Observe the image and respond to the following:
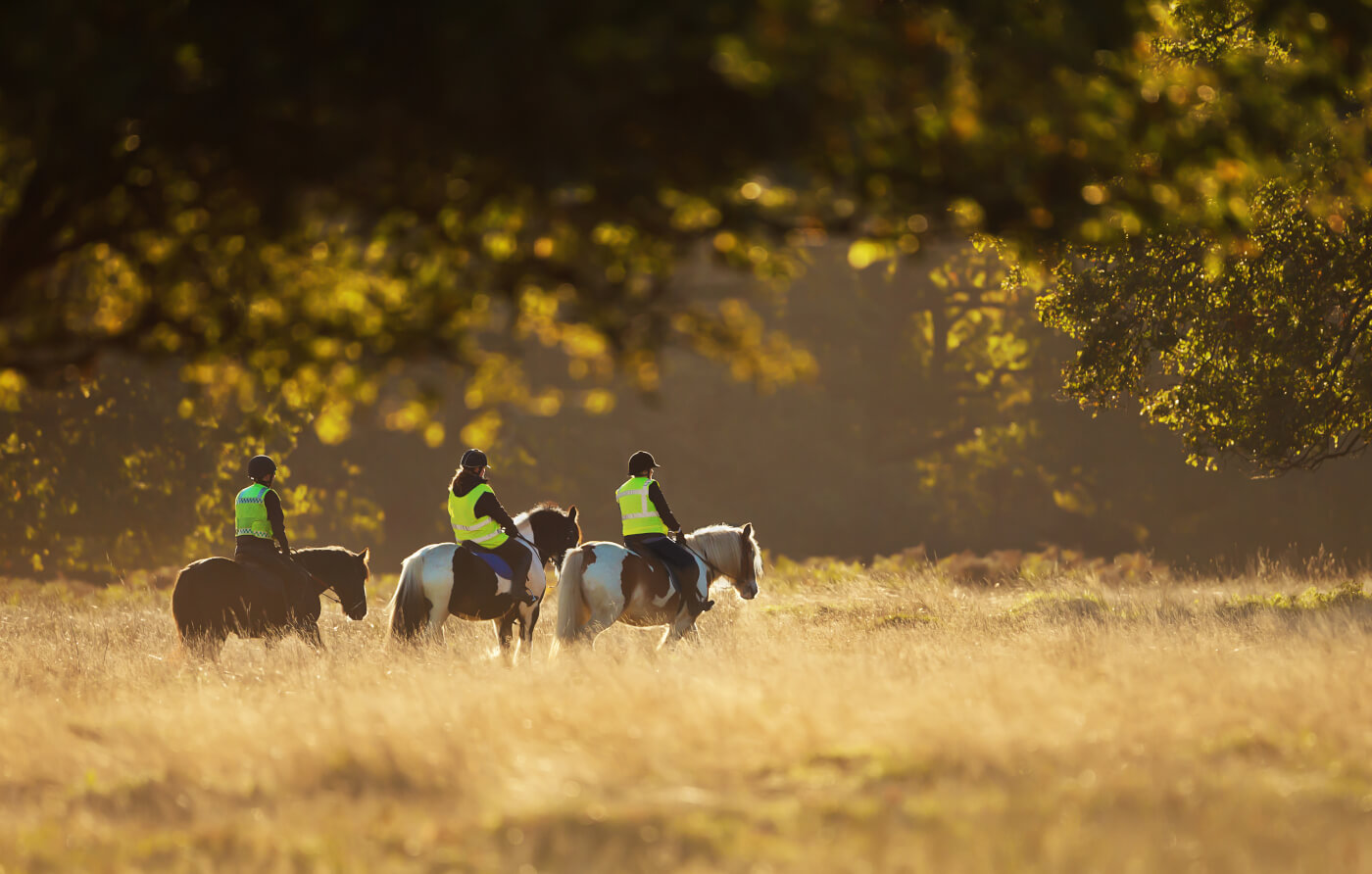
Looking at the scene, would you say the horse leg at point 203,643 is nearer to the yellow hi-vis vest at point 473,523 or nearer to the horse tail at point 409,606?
the horse tail at point 409,606

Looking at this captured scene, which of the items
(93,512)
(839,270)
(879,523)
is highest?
(839,270)

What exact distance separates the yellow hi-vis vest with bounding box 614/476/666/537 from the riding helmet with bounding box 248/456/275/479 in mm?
3973

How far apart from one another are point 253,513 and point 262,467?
0.74 metres

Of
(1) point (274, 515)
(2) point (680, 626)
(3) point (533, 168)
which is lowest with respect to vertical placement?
(2) point (680, 626)

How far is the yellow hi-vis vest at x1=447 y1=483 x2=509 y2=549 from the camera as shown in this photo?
587 inches

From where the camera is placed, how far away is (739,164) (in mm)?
5516

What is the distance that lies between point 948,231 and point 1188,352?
471 inches

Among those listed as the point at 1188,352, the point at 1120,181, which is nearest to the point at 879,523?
the point at 1188,352

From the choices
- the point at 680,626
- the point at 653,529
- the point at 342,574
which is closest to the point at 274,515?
the point at 342,574

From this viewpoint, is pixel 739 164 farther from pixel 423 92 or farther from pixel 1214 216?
pixel 1214 216

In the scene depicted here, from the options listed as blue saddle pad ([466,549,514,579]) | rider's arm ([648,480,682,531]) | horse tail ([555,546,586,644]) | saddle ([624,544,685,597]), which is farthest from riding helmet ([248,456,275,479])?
rider's arm ([648,480,682,531])

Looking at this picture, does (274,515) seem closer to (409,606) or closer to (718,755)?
(409,606)

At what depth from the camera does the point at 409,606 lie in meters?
14.9

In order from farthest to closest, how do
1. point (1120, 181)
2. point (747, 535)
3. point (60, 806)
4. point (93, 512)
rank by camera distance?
point (93, 512) < point (747, 535) < point (1120, 181) < point (60, 806)
